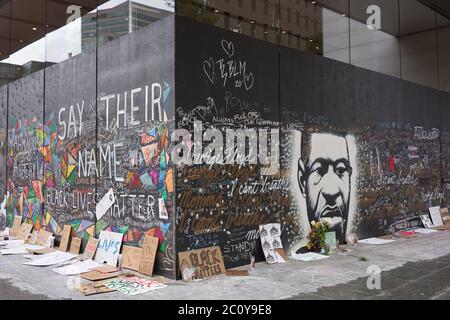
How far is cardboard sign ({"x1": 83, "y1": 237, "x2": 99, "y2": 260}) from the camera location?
27.9 feet

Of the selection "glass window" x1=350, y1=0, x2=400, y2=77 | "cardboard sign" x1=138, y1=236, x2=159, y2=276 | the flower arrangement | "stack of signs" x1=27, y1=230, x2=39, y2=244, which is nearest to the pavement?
the flower arrangement

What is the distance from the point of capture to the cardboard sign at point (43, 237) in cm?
1020

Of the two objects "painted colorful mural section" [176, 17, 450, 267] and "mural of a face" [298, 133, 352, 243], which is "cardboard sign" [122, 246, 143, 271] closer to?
"painted colorful mural section" [176, 17, 450, 267]

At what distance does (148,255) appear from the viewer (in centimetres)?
725

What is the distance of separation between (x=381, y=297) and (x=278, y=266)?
2279 millimetres

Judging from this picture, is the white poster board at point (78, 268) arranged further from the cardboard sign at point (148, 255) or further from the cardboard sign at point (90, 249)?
the cardboard sign at point (148, 255)

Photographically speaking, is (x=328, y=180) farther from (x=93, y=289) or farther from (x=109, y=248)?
(x=93, y=289)

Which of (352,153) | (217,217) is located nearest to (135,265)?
(217,217)

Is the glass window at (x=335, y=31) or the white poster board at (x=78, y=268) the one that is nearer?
the white poster board at (x=78, y=268)

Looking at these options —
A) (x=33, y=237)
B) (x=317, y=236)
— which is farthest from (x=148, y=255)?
(x=33, y=237)

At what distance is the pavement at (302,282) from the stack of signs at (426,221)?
427 cm

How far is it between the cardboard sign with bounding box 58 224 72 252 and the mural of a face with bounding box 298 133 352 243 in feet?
16.5

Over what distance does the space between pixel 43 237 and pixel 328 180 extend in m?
6.61

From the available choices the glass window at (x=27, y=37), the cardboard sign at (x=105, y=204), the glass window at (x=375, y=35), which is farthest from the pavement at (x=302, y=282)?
the glass window at (x=27, y=37)
